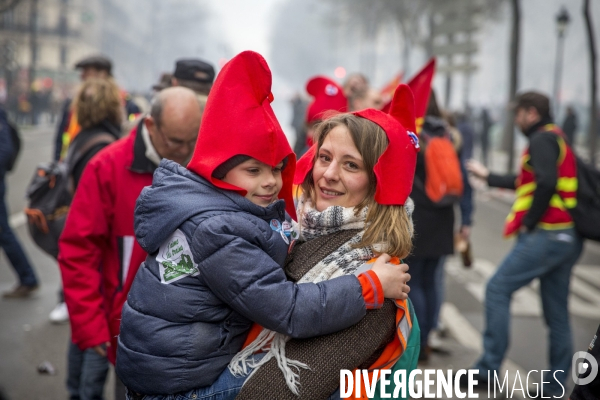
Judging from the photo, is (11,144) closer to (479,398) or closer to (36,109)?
(479,398)

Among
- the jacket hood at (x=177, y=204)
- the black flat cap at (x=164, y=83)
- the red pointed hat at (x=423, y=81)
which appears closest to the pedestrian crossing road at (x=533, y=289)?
the red pointed hat at (x=423, y=81)

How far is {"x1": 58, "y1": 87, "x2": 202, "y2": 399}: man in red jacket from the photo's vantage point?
9.39 feet

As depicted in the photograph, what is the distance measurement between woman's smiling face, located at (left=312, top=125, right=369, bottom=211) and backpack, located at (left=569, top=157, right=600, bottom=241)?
2.79 metres

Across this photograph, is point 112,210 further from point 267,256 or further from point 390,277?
point 390,277

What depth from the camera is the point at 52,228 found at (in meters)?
4.41

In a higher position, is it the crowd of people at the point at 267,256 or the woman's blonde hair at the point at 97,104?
the woman's blonde hair at the point at 97,104

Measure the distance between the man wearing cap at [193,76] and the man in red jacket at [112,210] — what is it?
39.6 inches

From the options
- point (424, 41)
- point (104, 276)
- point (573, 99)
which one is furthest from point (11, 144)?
point (573, 99)

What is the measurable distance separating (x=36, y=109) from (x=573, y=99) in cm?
3046

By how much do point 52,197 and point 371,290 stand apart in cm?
333

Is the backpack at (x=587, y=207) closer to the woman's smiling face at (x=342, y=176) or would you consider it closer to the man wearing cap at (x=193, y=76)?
the man wearing cap at (x=193, y=76)

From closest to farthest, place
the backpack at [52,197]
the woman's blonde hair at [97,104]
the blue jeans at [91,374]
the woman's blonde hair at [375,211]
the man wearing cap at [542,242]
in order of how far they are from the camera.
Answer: the woman's blonde hair at [375,211], the blue jeans at [91,374], the backpack at [52,197], the woman's blonde hair at [97,104], the man wearing cap at [542,242]

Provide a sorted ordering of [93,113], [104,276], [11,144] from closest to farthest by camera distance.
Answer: [104,276] < [93,113] < [11,144]

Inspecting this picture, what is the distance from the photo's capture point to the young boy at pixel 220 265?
1850 millimetres
